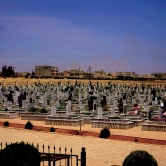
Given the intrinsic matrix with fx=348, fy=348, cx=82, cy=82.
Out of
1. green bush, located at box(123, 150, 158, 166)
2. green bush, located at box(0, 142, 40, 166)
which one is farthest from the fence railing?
green bush, located at box(123, 150, 158, 166)

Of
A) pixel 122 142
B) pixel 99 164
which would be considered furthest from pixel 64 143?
pixel 99 164

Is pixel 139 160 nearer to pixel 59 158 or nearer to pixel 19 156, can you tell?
pixel 59 158

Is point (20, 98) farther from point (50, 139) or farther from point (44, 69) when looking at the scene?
point (44, 69)

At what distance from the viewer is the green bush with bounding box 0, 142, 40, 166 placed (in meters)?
7.76

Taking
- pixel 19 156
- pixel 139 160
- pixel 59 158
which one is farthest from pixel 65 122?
pixel 19 156

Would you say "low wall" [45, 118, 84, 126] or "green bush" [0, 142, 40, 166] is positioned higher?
"green bush" [0, 142, 40, 166]

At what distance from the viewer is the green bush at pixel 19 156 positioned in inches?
306

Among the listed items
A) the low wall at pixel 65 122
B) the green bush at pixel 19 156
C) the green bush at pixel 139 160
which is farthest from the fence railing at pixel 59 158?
the low wall at pixel 65 122

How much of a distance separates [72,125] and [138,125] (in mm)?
4407

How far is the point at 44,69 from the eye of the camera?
181125 mm

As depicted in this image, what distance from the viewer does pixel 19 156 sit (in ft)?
25.7

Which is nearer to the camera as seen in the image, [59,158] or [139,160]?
[139,160]

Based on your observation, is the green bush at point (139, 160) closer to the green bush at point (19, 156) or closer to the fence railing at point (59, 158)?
the fence railing at point (59, 158)

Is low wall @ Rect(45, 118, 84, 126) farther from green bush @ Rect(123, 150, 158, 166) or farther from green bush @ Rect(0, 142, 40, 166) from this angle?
green bush @ Rect(0, 142, 40, 166)
